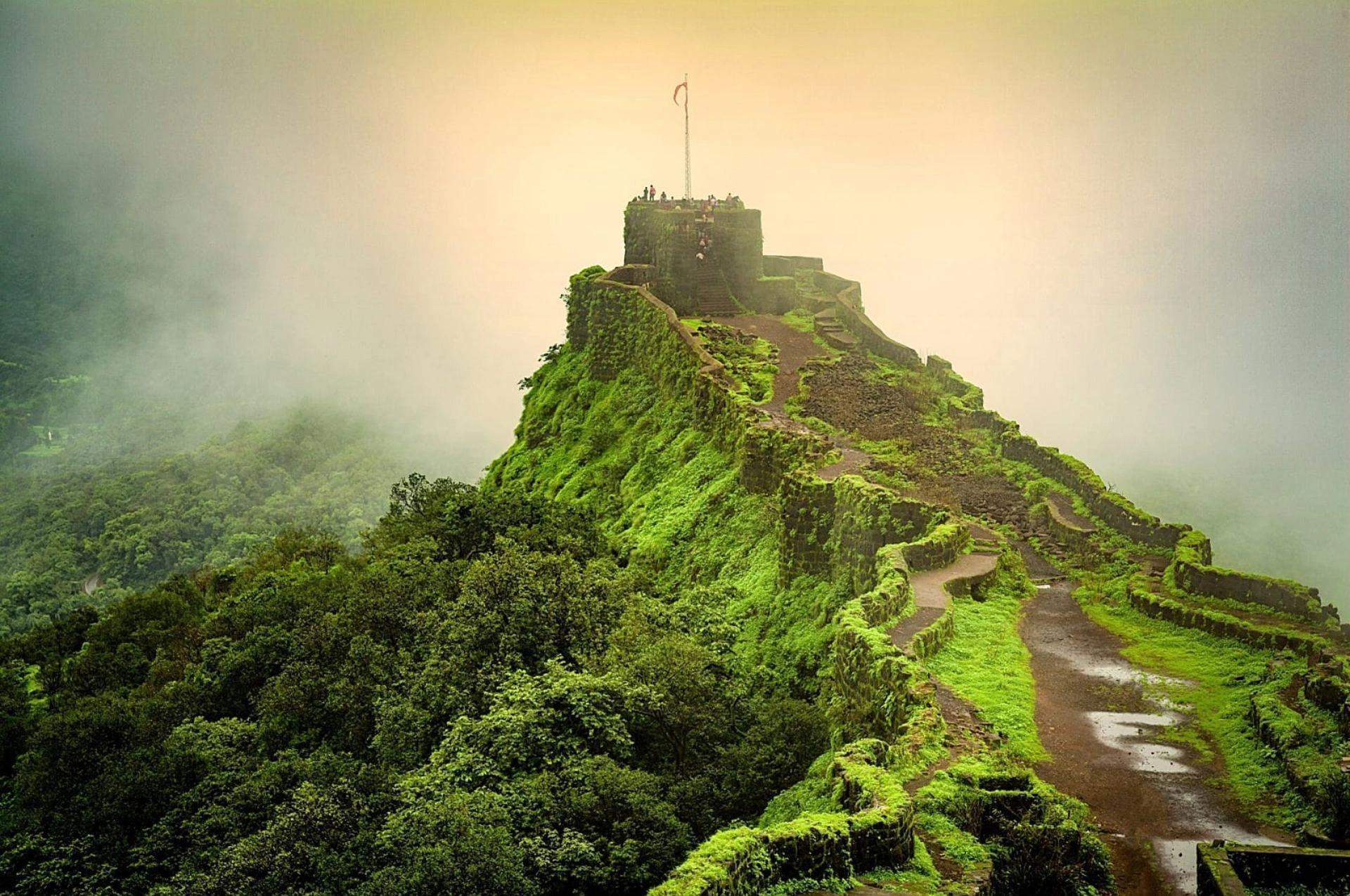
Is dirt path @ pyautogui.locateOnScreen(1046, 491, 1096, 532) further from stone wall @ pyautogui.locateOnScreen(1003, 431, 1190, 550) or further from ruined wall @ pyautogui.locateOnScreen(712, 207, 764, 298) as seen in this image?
ruined wall @ pyautogui.locateOnScreen(712, 207, 764, 298)

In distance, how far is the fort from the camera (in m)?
15.7

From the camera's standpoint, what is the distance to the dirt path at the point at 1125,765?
15.9m

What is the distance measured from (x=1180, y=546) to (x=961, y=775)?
1139 centimetres

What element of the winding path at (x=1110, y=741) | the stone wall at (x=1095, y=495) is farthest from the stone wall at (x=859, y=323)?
the winding path at (x=1110, y=741)

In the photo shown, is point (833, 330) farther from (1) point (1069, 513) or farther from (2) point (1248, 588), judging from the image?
(2) point (1248, 588)

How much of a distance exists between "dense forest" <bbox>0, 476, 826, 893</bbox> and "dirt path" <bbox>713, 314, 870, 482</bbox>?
4241 mm

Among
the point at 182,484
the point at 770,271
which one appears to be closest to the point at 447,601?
the point at 770,271

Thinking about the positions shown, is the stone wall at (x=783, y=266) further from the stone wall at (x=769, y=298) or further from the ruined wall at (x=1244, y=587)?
the ruined wall at (x=1244, y=587)

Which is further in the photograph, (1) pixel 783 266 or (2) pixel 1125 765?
(1) pixel 783 266

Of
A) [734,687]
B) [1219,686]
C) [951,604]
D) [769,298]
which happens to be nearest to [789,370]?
[769,298]

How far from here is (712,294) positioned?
48.7 m

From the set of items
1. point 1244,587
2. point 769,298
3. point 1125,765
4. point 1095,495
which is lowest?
point 1125,765

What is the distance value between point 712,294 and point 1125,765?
1273 inches

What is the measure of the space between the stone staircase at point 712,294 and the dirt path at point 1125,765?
26.4 meters
